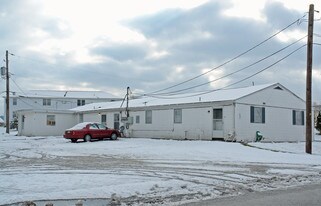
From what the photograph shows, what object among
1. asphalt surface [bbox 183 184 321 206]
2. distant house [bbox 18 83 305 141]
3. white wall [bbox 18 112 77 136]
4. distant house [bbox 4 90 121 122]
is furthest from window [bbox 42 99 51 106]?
asphalt surface [bbox 183 184 321 206]

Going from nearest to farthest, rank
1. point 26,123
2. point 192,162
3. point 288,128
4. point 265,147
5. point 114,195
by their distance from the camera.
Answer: point 114,195 → point 192,162 → point 265,147 → point 288,128 → point 26,123

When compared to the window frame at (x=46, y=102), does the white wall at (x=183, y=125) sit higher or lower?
lower

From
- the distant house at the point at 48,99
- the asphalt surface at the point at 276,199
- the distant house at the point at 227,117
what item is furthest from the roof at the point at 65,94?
the asphalt surface at the point at 276,199

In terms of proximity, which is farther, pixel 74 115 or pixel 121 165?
pixel 74 115

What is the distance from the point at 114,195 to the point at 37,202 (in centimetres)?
182

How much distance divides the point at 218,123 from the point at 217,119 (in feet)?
0.93

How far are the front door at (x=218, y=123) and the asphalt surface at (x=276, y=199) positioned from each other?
18.0 meters

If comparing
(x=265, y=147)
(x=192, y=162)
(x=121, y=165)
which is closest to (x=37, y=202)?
(x=121, y=165)

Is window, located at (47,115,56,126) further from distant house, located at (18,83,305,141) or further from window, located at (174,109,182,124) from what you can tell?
window, located at (174,109,182,124)

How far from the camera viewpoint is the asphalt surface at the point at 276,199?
30.1ft

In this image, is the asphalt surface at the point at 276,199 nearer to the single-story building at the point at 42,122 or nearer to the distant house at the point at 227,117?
the distant house at the point at 227,117

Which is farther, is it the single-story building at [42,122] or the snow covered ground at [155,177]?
the single-story building at [42,122]

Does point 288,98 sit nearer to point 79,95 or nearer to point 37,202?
point 37,202

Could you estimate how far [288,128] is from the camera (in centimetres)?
3281
